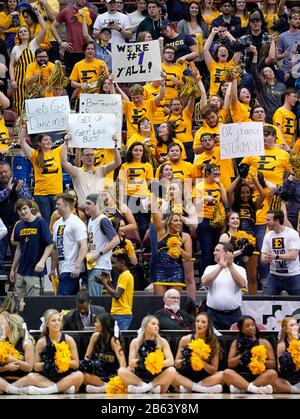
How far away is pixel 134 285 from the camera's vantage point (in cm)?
2011

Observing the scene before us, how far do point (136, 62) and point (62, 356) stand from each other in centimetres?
611

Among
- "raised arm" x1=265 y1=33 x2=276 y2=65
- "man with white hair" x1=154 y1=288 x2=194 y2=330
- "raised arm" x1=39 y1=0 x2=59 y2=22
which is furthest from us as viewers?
"raised arm" x1=39 y1=0 x2=59 y2=22

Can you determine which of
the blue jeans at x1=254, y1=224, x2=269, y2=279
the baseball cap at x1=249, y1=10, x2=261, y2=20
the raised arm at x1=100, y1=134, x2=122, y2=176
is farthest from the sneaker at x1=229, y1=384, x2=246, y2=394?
the baseball cap at x1=249, y1=10, x2=261, y2=20

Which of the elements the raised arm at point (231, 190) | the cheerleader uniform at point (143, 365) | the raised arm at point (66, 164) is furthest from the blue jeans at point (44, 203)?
the cheerleader uniform at point (143, 365)

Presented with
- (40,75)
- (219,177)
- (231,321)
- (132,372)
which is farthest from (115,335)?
(40,75)

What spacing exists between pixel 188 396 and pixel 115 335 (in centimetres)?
110

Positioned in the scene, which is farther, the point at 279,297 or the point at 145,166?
the point at 145,166

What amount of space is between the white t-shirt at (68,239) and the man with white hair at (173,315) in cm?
138

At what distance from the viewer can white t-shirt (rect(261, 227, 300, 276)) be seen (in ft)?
63.0

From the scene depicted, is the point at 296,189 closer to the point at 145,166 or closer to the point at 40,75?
the point at 145,166

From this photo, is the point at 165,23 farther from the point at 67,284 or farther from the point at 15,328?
the point at 15,328

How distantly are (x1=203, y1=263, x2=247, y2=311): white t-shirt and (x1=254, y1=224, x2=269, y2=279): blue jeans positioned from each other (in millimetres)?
1409

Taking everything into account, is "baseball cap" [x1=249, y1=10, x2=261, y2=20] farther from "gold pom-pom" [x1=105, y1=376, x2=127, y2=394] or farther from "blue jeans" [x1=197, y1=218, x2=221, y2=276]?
"gold pom-pom" [x1=105, y1=376, x2=127, y2=394]

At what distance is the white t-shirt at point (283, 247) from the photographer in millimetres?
19203
